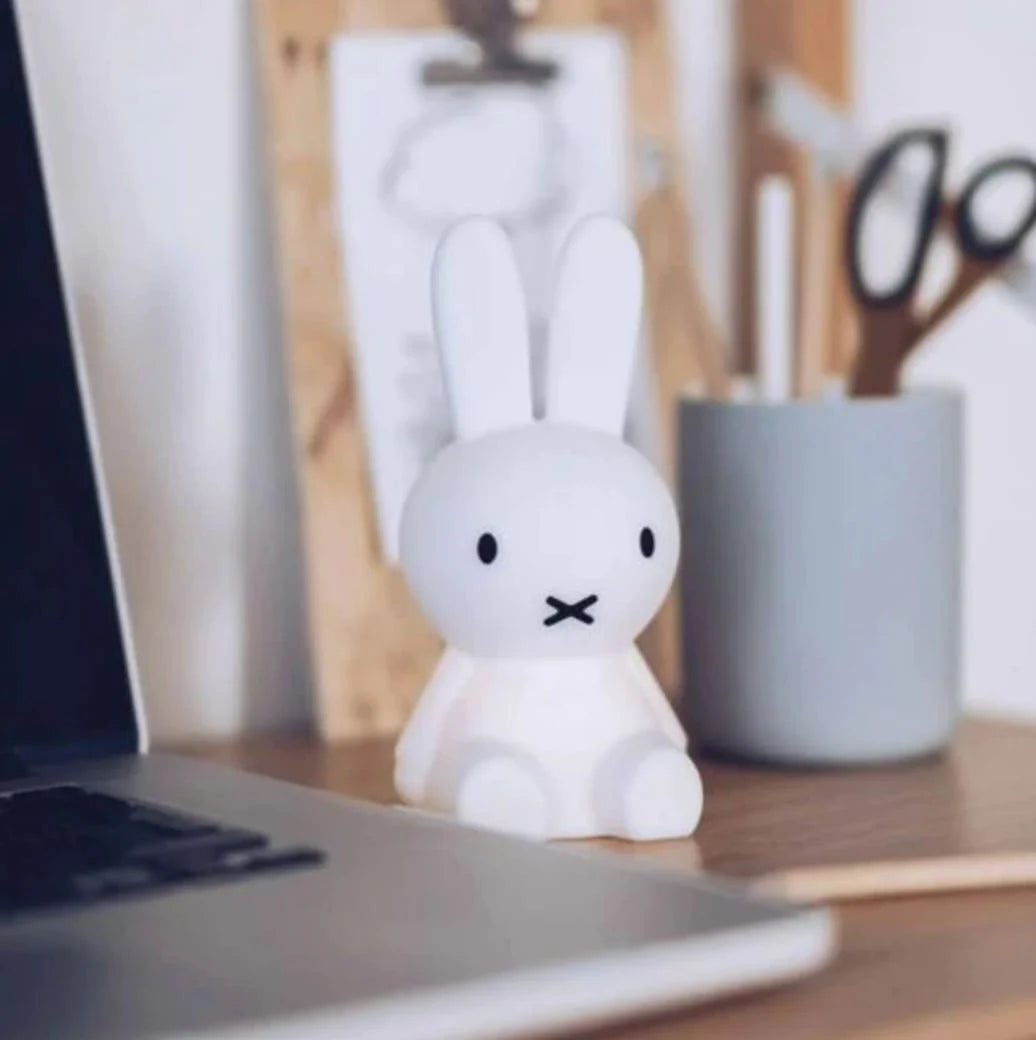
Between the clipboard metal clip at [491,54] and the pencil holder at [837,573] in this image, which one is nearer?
the pencil holder at [837,573]

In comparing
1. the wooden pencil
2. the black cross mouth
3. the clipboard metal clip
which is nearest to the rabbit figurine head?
the black cross mouth

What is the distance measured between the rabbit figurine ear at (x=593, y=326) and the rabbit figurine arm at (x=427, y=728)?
85mm

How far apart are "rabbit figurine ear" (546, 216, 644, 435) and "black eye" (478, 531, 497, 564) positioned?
5 cm

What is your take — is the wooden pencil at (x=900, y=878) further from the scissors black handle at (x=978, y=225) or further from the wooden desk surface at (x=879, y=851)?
the scissors black handle at (x=978, y=225)

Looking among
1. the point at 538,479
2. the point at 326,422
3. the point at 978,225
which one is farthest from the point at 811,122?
the point at 538,479

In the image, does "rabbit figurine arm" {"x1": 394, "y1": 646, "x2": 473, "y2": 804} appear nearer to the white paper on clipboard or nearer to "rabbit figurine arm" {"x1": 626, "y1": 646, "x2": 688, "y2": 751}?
"rabbit figurine arm" {"x1": 626, "y1": 646, "x2": 688, "y2": 751}

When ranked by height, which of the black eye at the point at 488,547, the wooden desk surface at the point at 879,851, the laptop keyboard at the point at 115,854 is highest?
the black eye at the point at 488,547

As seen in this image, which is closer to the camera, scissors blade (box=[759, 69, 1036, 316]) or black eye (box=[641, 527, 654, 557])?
black eye (box=[641, 527, 654, 557])

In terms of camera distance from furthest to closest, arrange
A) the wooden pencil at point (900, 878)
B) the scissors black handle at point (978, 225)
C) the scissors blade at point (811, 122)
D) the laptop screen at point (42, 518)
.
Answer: the scissors blade at point (811, 122) → the scissors black handle at point (978, 225) → the laptop screen at point (42, 518) → the wooden pencil at point (900, 878)

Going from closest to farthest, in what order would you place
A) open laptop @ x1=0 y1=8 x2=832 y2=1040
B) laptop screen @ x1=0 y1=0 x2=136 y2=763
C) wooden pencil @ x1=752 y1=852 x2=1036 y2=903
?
1. open laptop @ x1=0 y1=8 x2=832 y2=1040
2. wooden pencil @ x1=752 y1=852 x2=1036 y2=903
3. laptop screen @ x1=0 y1=0 x2=136 y2=763

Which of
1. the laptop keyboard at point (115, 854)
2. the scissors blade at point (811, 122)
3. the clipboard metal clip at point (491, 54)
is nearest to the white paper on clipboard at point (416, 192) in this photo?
the clipboard metal clip at point (491, 54)

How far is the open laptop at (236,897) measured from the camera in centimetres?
41

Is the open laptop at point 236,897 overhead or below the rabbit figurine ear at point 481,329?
below

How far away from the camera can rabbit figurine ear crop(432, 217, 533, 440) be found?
642 millimetres
